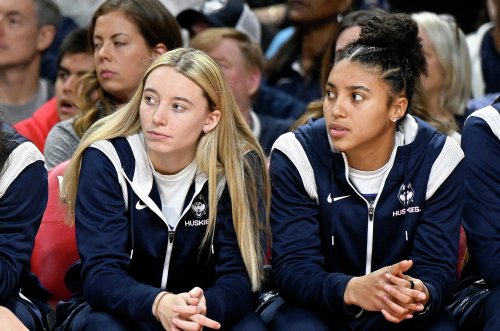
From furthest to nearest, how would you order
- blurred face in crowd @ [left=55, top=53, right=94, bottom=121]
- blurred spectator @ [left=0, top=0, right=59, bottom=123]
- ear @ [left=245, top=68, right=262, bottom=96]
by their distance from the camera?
blurred spectator @ [left=0, top=0, right=59, bottom=123] → ear @ [left=245, top=68, right=262, bottom=96] → blurred face in crowd @ [left=55, top=53, right=94, bottom=121]

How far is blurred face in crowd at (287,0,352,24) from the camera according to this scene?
6.04 m

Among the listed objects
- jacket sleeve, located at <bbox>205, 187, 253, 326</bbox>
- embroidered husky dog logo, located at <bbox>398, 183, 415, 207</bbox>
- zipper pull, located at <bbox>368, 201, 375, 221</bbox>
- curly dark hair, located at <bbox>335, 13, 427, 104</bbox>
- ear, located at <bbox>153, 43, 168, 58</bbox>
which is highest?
curly dark hair, located at <bbox>335, 13, 427, 104</bbox>

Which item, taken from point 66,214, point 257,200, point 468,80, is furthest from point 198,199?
point 468,80

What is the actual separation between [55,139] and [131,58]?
486 millimetres

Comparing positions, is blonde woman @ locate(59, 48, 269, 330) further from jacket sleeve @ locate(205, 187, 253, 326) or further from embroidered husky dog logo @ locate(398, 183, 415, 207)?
embroidered husky dog logo @ locate(398, 183, 415, 207)

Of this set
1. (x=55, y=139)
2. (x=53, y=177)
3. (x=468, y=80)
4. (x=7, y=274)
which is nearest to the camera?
(x=7, y=274)

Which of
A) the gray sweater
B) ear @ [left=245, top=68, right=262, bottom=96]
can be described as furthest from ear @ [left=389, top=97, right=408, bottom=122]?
ear @ [left=245, top=68, right=262, bottom=96]

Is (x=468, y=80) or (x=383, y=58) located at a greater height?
(x=383, y=58)

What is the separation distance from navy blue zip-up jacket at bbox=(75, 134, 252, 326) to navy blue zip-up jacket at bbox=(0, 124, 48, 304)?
0.15 metres

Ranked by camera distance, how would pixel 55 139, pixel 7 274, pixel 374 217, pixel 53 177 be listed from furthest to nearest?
pixel 55 139, pixel 53 177, pixel 374 217, pixel 7 274

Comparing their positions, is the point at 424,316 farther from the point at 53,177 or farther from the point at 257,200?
the point at 53,177

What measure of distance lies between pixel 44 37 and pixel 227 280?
2563 mm

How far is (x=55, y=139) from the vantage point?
447 centimetres

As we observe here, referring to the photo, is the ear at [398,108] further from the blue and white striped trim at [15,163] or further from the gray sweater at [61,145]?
the gray sweater at [61,145]
